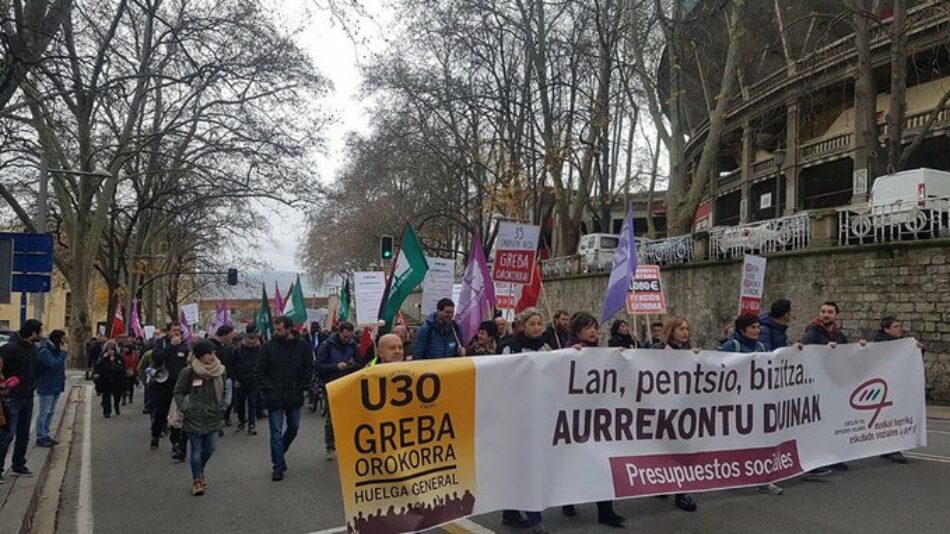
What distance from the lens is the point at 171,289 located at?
56812 mm

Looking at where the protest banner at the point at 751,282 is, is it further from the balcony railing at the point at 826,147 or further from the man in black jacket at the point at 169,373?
the balcony railing at the point at 826,147

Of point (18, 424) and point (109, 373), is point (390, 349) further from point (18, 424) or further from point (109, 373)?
point (109, 373)

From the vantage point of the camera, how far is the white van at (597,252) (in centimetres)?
3045

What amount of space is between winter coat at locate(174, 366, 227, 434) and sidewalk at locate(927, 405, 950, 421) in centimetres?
1173

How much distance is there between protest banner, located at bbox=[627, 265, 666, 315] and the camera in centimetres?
1448

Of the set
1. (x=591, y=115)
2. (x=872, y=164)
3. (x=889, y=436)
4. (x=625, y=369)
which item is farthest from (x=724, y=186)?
(x=625, y=369)

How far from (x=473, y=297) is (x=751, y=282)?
6585 millimetres

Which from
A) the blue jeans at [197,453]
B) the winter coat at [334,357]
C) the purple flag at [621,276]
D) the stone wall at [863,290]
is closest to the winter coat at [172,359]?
the winter coat at [334,357]

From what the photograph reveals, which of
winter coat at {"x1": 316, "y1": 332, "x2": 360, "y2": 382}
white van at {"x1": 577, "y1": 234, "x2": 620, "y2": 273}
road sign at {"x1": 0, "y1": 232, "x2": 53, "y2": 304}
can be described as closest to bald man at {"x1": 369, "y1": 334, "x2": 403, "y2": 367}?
winter coat at {"x1": 316, "y1": 332, "x2": 360, "y2": 382}

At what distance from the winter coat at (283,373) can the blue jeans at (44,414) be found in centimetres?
370

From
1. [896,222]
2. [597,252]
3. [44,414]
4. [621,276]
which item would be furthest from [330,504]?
[597,252]

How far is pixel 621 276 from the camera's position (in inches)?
370

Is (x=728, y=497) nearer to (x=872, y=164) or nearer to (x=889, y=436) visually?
(x=889, y=436)

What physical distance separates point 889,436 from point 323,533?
576 cm
